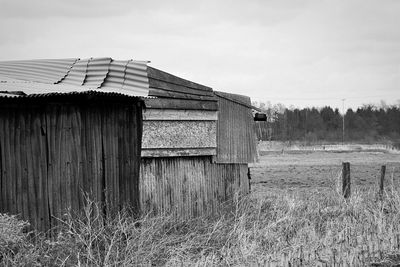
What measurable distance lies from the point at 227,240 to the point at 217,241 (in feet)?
1.09

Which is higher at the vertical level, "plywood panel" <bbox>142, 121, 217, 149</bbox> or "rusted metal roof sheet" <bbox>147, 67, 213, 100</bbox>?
"rusted metal roof sheet" <bbox>147, 67, 213, 100</bbox>

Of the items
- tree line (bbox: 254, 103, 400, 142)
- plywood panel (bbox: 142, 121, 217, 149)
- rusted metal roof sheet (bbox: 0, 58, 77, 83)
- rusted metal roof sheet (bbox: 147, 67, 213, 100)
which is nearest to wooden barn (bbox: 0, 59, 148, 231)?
rusted metal roof sheet (bbox: 0, 58, 77, 83)

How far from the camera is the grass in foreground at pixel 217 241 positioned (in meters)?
6.64

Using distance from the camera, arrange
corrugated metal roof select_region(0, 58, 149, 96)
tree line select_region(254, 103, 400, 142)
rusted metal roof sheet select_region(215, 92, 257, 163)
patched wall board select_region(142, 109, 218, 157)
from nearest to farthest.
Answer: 1. corrugated metal roof select_region(0, 58, 149, 96)
2. patched wall board select_region(142, 109, 218, 157)
3. rusted metal roof sheet select_region(215, 92, 257, 163)
4. tree line select_region(254, 103, 400, 142)

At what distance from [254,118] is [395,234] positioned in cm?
454

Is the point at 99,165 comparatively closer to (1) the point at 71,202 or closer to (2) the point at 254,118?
(1) the point at 71,202

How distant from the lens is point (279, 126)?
84.3 metres

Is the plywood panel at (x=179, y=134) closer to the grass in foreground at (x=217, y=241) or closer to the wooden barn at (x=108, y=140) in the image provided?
the wooden barn at (x=108, y=140)

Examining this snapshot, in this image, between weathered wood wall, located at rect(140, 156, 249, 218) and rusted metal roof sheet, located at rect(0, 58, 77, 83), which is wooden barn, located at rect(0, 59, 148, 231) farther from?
weathered wood wall, located at rect(140, 156, 249, 218)

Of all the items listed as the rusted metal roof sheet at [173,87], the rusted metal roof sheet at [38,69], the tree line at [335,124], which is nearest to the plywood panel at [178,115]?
the rusted metal roof sheet at [173,87]

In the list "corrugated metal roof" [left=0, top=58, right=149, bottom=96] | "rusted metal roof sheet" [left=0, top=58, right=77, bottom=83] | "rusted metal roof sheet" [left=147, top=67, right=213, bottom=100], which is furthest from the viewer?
"rusted metal roof sheet" [left=147, top=67, right=213, bottom=100]

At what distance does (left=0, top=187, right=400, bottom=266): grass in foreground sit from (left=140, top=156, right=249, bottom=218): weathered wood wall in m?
0.39

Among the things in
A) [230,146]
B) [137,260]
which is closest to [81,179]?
[137,260]

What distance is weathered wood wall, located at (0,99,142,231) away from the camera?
23.0 feet
